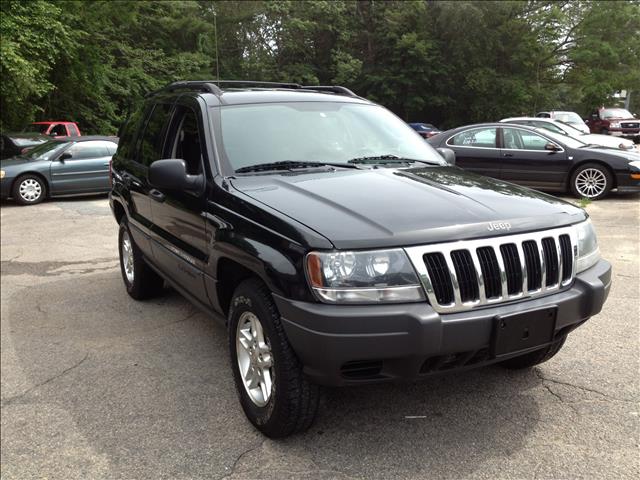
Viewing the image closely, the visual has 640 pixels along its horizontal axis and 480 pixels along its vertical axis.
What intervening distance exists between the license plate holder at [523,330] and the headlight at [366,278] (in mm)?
393

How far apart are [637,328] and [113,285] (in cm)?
485

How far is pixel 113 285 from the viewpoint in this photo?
6020mm

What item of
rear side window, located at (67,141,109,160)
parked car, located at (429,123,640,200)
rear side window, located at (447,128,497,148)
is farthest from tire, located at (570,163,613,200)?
rear side window, located at (67,141,109,160)

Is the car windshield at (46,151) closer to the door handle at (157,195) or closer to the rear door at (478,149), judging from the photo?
the rear door at (478,149)

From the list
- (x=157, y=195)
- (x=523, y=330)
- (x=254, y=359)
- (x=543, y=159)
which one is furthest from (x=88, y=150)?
(x=523, y=330)

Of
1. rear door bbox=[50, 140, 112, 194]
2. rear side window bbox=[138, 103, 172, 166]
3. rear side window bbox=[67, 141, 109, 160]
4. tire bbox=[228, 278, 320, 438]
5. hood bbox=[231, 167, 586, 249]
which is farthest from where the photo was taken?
rear side window bbox=[67, 141, 109, 160]

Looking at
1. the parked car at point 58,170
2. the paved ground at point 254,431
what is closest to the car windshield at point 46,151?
the parked car at point 58,170

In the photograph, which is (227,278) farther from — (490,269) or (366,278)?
(490,269)

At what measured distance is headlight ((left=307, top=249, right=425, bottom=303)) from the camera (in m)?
2.41

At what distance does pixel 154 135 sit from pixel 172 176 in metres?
1.42

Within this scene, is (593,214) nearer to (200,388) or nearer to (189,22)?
(200,388)

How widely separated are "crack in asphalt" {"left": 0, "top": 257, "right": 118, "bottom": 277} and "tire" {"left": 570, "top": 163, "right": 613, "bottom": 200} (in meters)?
7.78

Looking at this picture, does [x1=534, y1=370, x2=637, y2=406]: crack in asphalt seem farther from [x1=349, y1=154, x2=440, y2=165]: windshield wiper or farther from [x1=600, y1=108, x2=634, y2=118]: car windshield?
[x1=600, y1=108, x2=634, y2=118]: car windshield

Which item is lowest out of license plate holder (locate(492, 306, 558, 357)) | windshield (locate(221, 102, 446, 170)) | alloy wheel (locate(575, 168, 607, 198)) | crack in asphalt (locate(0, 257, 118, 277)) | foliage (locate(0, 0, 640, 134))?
crack in asphalt (locate(0, 257, 118, 277))
